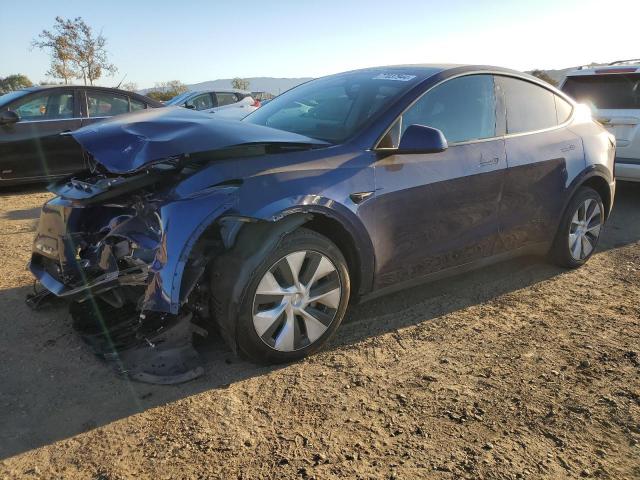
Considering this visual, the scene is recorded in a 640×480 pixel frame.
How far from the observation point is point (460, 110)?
12.4 ft

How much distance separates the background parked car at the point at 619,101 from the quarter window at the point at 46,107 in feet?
24.1

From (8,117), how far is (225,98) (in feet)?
22.7

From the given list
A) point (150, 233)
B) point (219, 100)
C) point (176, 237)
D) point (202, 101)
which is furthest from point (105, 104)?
point (176, 237)

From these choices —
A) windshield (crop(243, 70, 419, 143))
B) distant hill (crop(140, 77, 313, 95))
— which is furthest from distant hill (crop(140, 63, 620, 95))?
windshield (crop(243, 70, 419, 143))

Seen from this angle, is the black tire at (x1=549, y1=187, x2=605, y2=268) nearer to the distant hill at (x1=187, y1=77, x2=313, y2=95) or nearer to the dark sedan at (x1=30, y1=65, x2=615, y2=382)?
the dark sedan at (x1=30, y1=65, x2=615, y2=382)

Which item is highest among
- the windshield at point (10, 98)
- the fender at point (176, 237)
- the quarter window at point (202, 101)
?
the windshield at point (10, 98)

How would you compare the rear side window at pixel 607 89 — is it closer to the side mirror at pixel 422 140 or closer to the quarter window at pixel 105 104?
the side mirror at pixel 422 140

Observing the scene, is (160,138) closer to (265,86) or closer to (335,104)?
(335,104)

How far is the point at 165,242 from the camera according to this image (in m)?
2.70

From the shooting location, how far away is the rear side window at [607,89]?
6.88m

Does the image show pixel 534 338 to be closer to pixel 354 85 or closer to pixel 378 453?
pixel 378 453

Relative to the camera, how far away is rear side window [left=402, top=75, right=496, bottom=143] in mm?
3562

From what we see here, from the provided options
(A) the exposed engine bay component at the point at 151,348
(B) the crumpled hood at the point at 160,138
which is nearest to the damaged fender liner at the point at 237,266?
(A) the exposed engine bay component at the point at 151,348

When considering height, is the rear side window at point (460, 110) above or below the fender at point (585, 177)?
above
